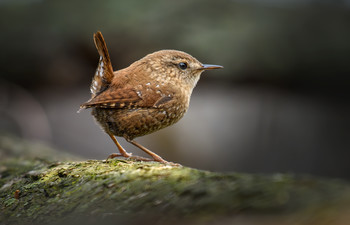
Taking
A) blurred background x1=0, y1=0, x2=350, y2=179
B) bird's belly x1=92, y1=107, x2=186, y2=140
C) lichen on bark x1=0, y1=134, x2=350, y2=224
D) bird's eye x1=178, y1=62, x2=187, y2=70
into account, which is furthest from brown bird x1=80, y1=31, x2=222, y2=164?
blurred background x1=0, y1=0, x2=350, y2=179

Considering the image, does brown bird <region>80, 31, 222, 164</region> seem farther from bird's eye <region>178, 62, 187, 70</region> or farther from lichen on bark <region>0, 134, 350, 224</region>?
lichen on bark <region>0, 134, 350, 224</region>

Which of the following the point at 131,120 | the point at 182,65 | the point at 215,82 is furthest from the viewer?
the point at 215,82

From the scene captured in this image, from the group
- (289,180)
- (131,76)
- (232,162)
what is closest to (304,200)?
(289,180)

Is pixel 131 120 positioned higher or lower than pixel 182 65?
lower

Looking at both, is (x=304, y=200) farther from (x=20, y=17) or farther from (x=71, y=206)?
(x=20, y=17)

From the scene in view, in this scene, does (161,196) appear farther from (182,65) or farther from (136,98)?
(182,65)

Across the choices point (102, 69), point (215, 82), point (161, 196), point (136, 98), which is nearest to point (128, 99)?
point (136, 98)
